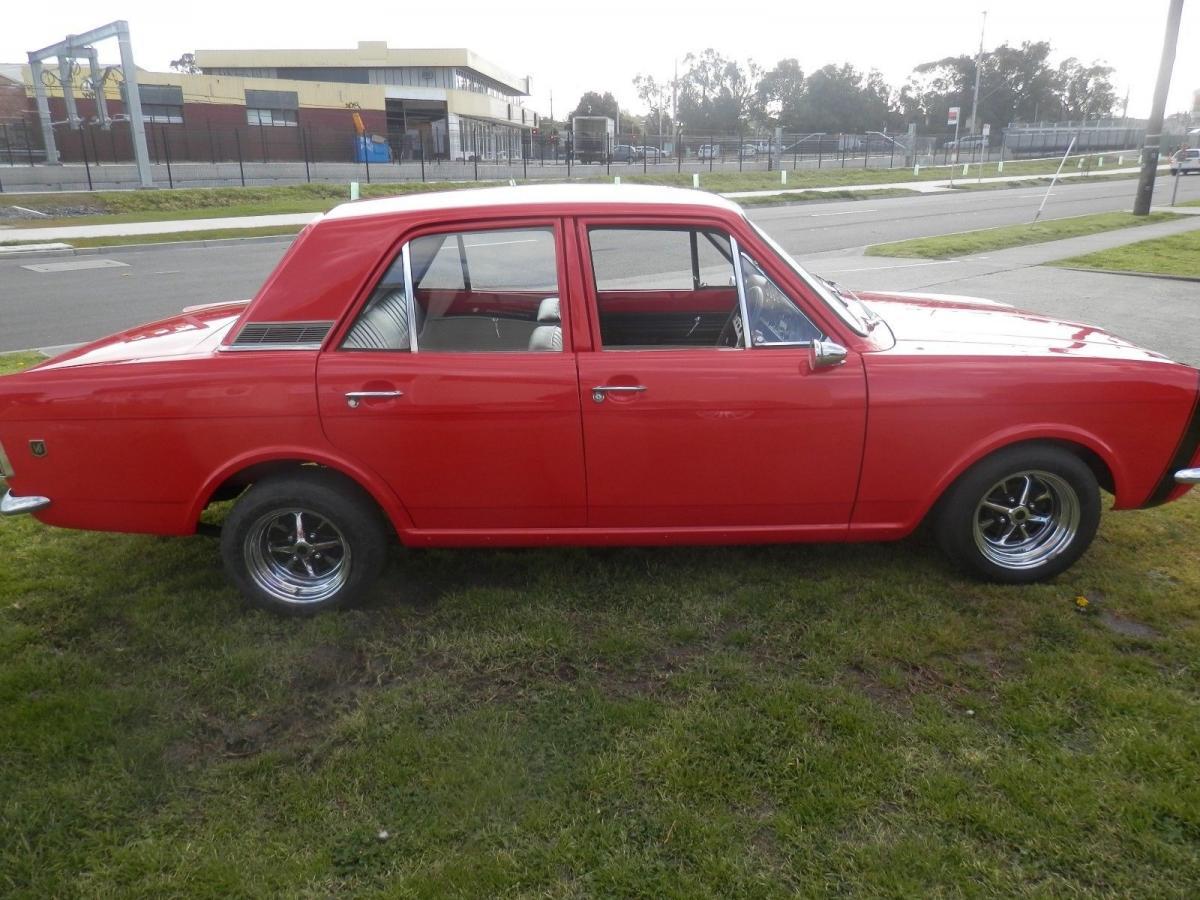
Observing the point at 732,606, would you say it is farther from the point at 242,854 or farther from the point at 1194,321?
the point at 1194,321

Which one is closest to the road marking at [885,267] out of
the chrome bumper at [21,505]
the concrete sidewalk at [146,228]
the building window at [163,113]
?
the concrete sidewalk at [146,228]

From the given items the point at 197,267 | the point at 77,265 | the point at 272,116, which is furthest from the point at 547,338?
the point at 272,116

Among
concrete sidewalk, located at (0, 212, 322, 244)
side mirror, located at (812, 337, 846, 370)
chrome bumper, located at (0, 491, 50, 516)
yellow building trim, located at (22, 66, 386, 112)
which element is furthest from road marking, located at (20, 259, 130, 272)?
yellow building trim, located at (22, 66, 386, 112)

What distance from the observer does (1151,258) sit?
49.2ft

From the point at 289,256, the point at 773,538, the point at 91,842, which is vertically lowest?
the point at 91,842

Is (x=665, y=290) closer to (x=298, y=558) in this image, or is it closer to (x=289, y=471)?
(x=289, y=471)

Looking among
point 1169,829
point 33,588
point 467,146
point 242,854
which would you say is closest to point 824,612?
point 1169,829

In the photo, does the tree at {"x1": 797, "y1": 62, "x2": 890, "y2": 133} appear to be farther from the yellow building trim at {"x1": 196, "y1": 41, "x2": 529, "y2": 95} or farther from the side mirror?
the side mirror

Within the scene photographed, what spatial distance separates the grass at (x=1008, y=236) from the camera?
52.6ft

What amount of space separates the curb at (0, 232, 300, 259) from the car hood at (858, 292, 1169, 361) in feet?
48.8

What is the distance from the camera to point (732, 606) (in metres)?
3.81

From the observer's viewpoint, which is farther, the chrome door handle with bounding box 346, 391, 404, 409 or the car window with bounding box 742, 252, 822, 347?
the car window with bounding box 742, 252, 822, 347

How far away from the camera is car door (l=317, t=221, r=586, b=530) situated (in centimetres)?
355

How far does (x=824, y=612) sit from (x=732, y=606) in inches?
15.2
